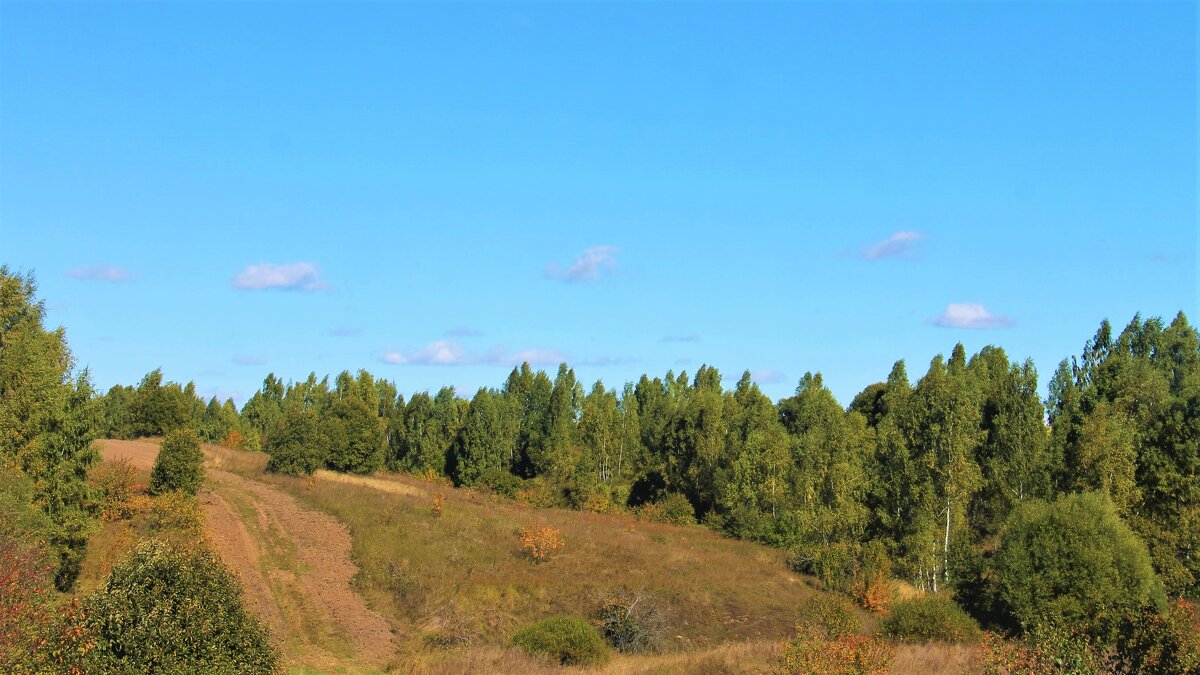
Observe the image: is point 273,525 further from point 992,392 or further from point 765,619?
point 992,392

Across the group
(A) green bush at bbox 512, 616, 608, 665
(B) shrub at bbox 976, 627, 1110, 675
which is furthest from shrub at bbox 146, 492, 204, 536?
(B) shrub at bbox 976, 627, 1110, 675

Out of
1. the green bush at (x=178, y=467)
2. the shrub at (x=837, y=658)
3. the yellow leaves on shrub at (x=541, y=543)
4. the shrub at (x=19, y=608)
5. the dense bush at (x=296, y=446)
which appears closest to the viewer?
the shrub at (x=19, y=608)

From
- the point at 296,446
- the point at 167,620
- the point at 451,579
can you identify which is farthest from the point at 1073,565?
the point at 296,446

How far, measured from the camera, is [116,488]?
45719mm

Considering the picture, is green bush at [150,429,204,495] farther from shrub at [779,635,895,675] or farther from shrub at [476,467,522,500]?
shrub at [476,467,522,500]

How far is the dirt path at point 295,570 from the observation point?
111 feet

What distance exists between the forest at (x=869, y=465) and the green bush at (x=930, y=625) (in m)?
3.78

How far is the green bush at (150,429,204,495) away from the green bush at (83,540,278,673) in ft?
105

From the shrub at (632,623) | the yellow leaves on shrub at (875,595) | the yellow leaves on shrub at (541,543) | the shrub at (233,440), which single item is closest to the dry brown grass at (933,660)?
the shrub at (632,623)

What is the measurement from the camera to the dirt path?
33812 millimetres

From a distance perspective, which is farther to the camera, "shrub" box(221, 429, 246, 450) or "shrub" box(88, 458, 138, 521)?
"shrub" box(221, 429, 246, 450)

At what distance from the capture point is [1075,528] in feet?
146

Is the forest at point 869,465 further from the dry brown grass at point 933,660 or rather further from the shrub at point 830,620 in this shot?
the shrub at point 830,620

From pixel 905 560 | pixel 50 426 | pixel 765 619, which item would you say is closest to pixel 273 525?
pixel 50 426
